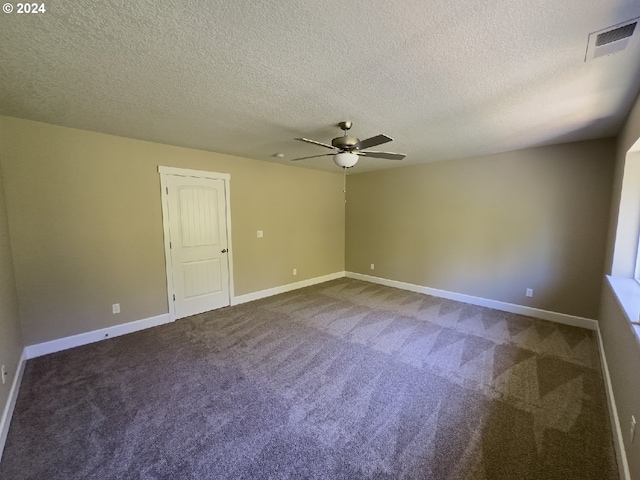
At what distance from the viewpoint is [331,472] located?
5.14 feet

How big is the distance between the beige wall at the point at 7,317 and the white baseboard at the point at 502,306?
17.6 ft

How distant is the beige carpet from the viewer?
162cm

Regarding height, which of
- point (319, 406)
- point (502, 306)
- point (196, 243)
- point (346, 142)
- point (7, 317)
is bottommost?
point (319, 406)

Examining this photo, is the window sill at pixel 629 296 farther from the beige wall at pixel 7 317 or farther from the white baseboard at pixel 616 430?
the beige wall at pixel 7 317

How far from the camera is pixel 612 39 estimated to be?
1.43 metres

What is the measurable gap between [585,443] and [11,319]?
4.79 m

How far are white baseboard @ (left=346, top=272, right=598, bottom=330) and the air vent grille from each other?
3612 millimetres

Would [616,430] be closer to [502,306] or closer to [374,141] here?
[502,306]

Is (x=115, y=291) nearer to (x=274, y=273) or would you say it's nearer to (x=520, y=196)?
(x=274, y=273)

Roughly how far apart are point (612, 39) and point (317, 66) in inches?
65.1

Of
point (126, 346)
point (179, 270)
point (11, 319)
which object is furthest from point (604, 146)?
point (11, 319)

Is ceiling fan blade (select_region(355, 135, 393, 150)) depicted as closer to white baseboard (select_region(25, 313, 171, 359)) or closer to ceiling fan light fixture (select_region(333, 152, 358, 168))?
ceiling fan light fixture (select_region(333, 152, 358, 168))

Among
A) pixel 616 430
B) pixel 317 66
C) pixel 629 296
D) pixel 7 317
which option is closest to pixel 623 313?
pixel 629 296

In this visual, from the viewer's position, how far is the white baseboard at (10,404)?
1771mm
